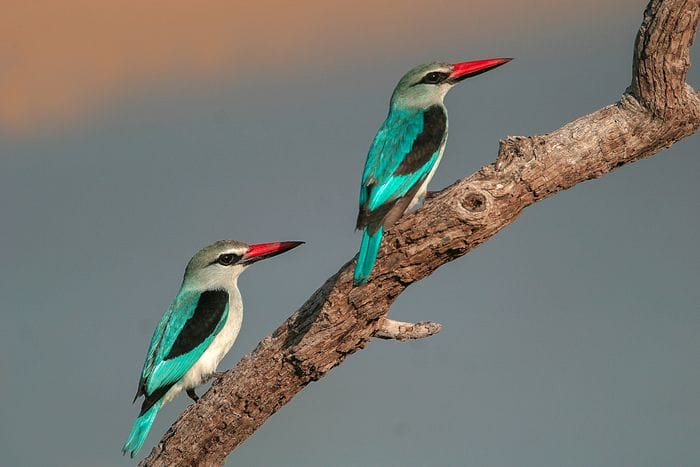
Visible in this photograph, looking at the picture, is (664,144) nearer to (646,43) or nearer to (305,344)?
(646,43)

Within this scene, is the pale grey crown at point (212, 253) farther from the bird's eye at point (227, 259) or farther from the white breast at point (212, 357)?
the white breast at point (212, 357)

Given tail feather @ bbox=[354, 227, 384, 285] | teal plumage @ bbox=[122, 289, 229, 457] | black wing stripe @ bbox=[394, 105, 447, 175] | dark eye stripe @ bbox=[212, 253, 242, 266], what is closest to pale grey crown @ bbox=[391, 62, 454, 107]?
black wing stripe @ bbox=[394, 105, 447, 175]

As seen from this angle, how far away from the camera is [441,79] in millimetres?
7223

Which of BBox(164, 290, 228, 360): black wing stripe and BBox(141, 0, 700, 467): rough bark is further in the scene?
BBox(164, 290, 228, 360): black wing stripe

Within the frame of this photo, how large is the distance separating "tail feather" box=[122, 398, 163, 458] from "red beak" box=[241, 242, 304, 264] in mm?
1350

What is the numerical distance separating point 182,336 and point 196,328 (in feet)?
0.38

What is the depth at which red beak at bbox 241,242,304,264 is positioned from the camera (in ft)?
24.4

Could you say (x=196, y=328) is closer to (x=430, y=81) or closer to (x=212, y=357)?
(x=212, y=357)

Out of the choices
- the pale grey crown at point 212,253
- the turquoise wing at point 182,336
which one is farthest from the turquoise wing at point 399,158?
the turquoise wing at point 182,336

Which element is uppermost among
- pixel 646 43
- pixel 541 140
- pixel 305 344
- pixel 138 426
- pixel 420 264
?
pixel 646 43

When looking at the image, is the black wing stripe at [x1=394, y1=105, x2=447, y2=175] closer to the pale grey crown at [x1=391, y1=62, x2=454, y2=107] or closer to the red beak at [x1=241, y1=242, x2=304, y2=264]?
the pale grey crown at [x1=391, y1=62, x2=454, y2=107]

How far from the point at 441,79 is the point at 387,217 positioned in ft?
5.51

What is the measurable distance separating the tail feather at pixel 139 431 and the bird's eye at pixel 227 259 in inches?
47.6

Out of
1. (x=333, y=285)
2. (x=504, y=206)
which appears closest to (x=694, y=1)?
(x=504, y=206)
